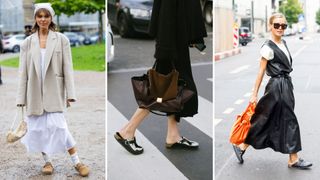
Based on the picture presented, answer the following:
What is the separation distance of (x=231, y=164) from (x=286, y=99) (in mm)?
845

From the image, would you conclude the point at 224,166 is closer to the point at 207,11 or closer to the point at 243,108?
the point at 207,11

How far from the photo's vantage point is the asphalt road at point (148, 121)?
11.7 ft

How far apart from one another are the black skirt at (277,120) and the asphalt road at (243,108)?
250 mm

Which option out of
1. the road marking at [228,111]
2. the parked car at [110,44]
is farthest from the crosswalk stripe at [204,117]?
the road marking at [228,111]

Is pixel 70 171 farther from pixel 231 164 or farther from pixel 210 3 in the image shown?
pixel 210 3

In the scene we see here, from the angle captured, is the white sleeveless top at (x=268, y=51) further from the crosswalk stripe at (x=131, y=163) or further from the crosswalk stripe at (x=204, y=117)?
the crosswalk stripe at (x=131, y=163)

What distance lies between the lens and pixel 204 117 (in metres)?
3.76

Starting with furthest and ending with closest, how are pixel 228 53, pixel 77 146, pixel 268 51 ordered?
pixel 228 53, pixel 77 146, pixel 268 51

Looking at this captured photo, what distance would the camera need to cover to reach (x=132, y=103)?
3975 millimetres

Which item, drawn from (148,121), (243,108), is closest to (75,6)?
(243,108)

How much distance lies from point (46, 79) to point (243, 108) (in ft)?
12.0

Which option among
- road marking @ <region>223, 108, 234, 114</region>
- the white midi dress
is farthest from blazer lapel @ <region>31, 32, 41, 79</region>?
road marking @ <region>223, 108, 234, 114</region>

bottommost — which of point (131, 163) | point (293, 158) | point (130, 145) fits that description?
point (293, 158)

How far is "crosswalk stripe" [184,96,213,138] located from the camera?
3697 mm
